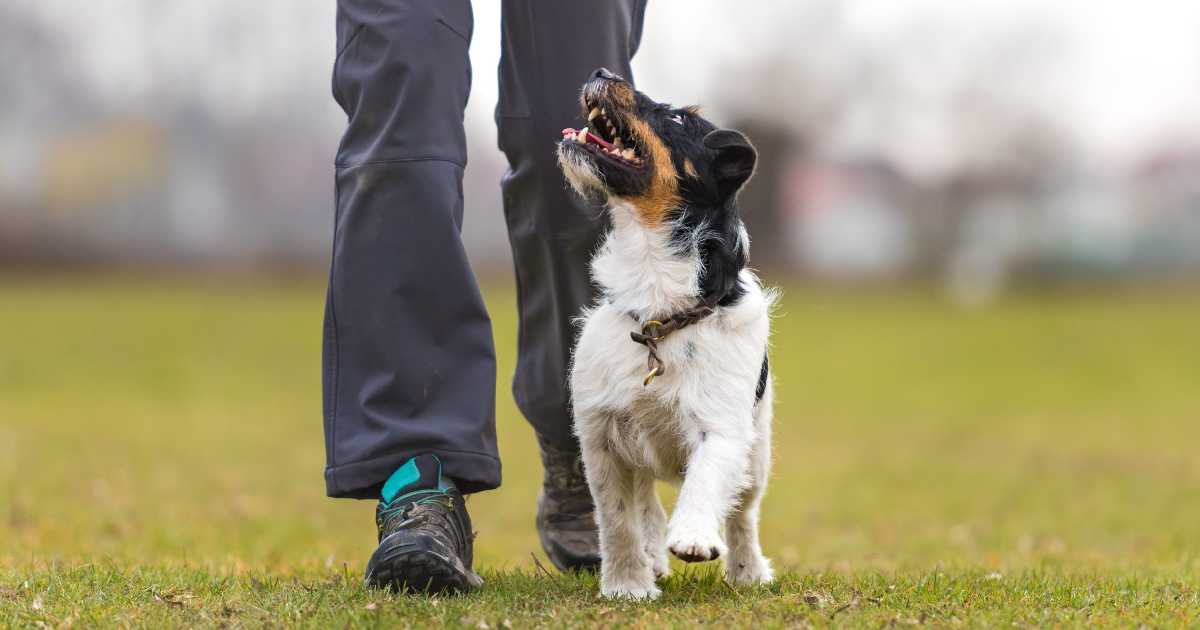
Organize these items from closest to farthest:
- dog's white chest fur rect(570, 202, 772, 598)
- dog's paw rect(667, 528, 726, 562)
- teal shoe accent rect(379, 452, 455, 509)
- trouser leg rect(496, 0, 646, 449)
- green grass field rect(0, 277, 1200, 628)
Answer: dog's paw rect(667, 528, 726, 562), green grass field rect(0, 277, 1200, 628), teal shoe accent rect(379, 452, 455, 509), dog's white chest fur rect(570, 202, 772, 598), trouser leg rect(496, 0, 646, 449)

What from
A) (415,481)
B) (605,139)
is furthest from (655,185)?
(415,481)

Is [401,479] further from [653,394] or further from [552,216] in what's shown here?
[552,216]

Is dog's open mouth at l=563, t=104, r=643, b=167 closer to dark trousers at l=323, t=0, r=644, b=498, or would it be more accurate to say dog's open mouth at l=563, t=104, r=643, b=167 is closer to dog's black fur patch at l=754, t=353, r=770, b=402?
dark trousers at l=323, t=0, r=644, b=498

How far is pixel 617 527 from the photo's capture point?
3.78 meters

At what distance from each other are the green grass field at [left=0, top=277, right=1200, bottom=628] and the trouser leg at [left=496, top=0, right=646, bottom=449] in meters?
0.67

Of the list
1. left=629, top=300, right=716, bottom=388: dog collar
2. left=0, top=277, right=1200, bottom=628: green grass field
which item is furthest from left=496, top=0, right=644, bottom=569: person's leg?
left=629, top=300, right=716, bottom=388: dog collar

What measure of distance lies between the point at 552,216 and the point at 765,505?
5.30 m

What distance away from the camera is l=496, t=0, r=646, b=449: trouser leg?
13.1ft

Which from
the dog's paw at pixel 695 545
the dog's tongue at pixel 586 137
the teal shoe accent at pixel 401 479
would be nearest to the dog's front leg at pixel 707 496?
the dog's paw at pixel 695 545

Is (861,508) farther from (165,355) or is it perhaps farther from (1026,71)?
(1026,71)

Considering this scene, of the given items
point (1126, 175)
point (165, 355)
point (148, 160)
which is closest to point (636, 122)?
point (165, 355)

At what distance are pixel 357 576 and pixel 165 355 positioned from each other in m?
18.3

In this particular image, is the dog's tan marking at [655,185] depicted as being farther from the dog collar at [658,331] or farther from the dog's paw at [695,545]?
the dog's paw at [695,545]

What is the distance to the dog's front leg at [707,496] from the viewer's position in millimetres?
3230
